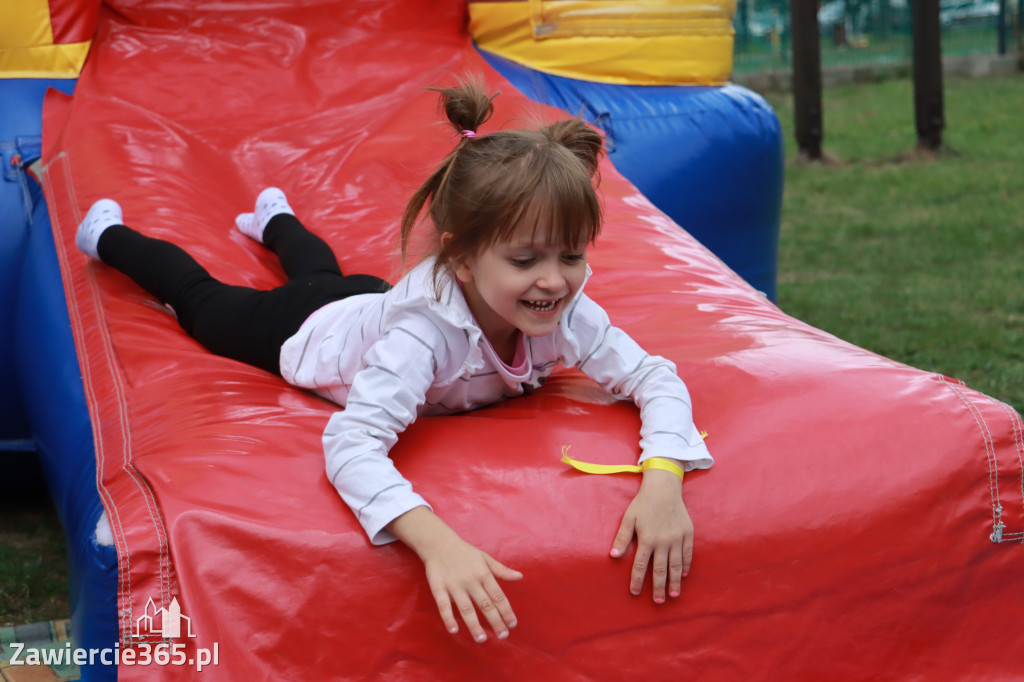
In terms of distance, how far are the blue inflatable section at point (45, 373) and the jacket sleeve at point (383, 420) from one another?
0.34 metres

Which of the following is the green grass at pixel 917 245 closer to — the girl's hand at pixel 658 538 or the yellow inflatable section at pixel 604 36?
the yellow inflatable section at pixel 604 36

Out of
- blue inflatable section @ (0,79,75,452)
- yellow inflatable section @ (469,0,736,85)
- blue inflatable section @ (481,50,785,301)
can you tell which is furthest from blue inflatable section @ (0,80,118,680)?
blue inflatable section @ (481,50,785,301)

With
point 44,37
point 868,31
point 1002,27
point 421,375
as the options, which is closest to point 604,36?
point 44,37

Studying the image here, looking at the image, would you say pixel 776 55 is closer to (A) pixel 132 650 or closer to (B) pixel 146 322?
(B) pixel 146 322

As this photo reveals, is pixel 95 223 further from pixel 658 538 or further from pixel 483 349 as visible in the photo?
pixel 658 538

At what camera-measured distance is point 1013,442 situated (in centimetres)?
186

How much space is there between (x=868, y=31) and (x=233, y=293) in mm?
11804

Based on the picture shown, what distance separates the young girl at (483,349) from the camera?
1580mm

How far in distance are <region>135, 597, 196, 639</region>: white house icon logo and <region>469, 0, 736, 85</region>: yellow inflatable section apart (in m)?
2.70

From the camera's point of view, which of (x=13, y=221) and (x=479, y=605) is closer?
(x=479, y=605)

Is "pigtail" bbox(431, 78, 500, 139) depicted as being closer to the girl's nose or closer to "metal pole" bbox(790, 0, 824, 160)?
the girl's nose

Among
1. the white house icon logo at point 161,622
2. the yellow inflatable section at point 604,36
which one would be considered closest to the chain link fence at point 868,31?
the yellow inflatable section at point 604,36

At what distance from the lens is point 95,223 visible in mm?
2648

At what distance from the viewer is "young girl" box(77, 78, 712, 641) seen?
1580 mm
